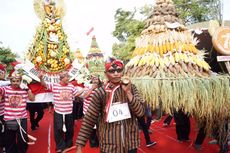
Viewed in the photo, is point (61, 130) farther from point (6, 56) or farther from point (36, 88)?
point (6, 56)

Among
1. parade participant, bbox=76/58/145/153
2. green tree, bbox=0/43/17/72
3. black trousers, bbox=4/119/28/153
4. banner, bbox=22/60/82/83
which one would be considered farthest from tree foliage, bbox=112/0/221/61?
parade participant, bbox=76/58/145/153

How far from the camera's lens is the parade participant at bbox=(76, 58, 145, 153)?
101 inches

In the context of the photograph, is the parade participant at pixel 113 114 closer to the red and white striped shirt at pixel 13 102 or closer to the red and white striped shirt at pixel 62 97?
the red and white striped shirt at pixel 13 102

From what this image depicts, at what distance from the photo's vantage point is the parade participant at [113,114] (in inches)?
101

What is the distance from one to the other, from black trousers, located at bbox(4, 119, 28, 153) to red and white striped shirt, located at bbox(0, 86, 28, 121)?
0.16 metres

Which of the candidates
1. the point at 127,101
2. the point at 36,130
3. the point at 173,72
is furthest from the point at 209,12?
the point at 127,101

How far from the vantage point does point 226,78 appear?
382 cm

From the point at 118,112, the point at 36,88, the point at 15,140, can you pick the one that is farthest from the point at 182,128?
the point at 118,112

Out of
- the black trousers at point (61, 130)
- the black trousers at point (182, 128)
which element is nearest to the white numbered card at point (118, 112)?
the black trousers at point (61, 130)

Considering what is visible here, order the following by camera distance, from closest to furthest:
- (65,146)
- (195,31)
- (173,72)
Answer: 1. (173,72)
2. (195,31)
3. (65,146)

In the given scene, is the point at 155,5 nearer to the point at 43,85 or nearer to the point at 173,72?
the point at 173,72

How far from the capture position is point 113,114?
100 inches

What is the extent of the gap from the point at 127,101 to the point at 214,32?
2165mm

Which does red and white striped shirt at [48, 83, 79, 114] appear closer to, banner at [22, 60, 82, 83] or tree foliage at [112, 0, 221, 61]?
banner at [22, 60, 82, 83]
